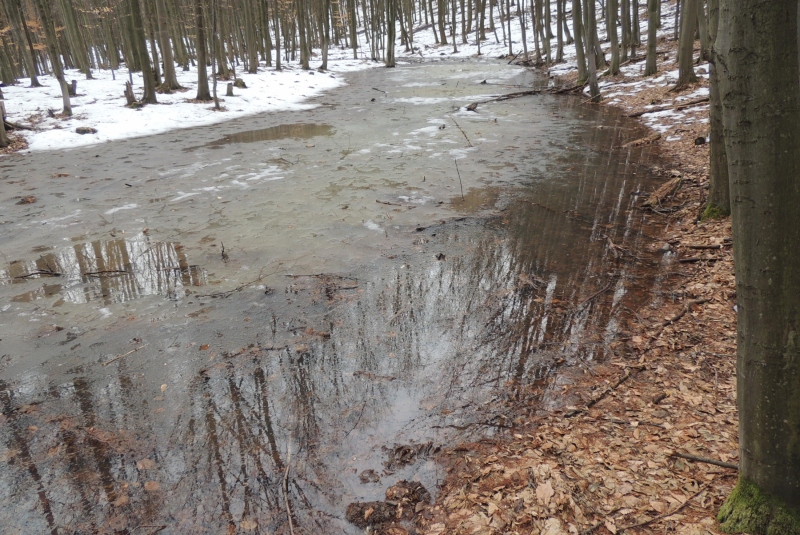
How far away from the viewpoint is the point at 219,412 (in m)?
3.85

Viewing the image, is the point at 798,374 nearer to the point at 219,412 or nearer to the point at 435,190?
the point at 219,412

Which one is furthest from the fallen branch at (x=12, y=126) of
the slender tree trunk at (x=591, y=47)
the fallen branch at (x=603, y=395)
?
the fallen branch at (x=603, y=395)

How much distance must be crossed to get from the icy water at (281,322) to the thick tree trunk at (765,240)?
1.71 meters

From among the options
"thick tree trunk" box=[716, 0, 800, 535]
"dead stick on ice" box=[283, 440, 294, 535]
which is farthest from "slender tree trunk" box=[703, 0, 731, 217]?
"dead stick on ice" box=[283, 440, 294, 535]

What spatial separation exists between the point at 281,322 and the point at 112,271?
2.98 metres

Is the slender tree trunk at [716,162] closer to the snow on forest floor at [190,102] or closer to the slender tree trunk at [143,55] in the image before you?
the snow on forest floor at [190,102]

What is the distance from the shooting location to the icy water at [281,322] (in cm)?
325

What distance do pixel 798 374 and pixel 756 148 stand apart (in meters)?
0.97

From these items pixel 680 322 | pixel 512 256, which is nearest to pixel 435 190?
pixel 512 256

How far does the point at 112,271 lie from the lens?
6.49 metres

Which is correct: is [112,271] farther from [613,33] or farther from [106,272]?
[613,33]

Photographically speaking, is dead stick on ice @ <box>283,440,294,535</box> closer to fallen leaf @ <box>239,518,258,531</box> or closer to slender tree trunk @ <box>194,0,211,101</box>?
fallen leaf @ <box>239,518,258,531</box>

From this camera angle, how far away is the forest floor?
2.69 metres

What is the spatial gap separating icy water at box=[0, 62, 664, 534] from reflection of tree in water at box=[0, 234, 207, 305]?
0.04 meters
